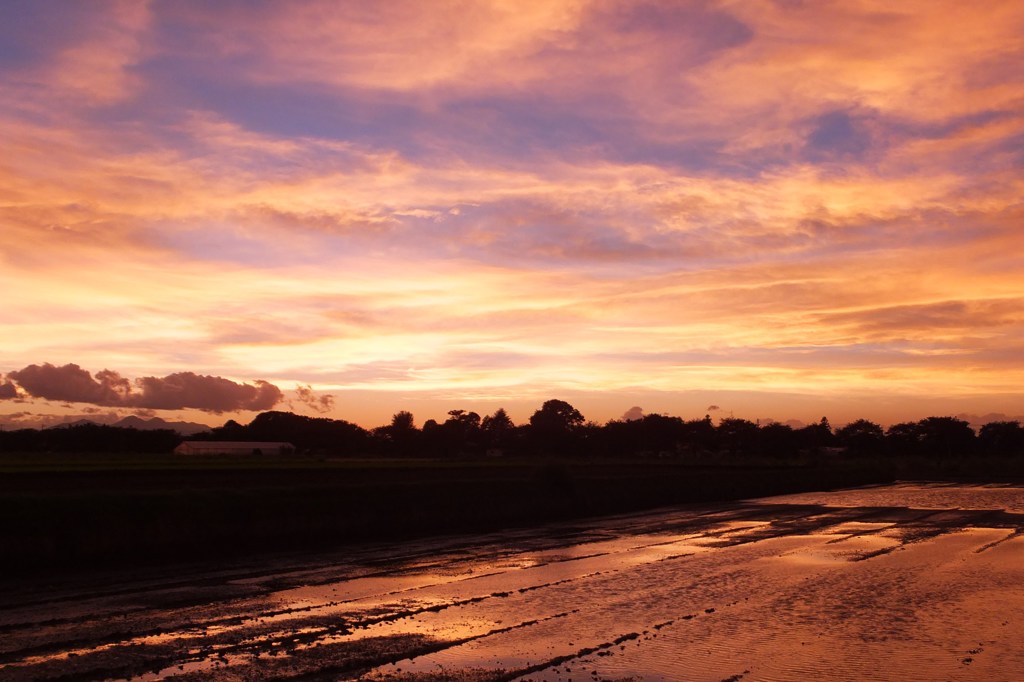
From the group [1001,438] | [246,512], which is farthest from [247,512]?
[1001,438]

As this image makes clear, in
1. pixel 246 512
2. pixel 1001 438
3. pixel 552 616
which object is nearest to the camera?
pixel 552 616

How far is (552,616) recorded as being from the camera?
1435 centimetres

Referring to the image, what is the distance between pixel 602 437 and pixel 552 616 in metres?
151

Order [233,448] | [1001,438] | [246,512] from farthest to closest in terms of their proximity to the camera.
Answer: [1001,438]
[233,448]
[246,512]

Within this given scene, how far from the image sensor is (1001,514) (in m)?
37.2

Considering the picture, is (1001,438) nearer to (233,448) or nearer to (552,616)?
(233,448)

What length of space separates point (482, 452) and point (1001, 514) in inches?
5090

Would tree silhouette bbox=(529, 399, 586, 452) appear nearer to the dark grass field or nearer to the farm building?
the farm building

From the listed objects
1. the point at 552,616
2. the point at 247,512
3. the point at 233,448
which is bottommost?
the point at 552,616

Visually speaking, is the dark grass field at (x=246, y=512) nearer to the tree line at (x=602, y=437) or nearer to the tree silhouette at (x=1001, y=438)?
the tree line at (x=602, y=437)

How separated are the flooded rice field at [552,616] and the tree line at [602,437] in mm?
128107

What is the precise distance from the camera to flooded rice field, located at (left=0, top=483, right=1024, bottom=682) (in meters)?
10.9

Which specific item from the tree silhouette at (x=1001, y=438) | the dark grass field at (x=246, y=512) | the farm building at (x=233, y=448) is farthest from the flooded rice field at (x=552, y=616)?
the tree silhouette at (x=1001, y=438)

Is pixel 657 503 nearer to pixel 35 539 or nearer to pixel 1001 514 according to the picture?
pixel 1001 514
